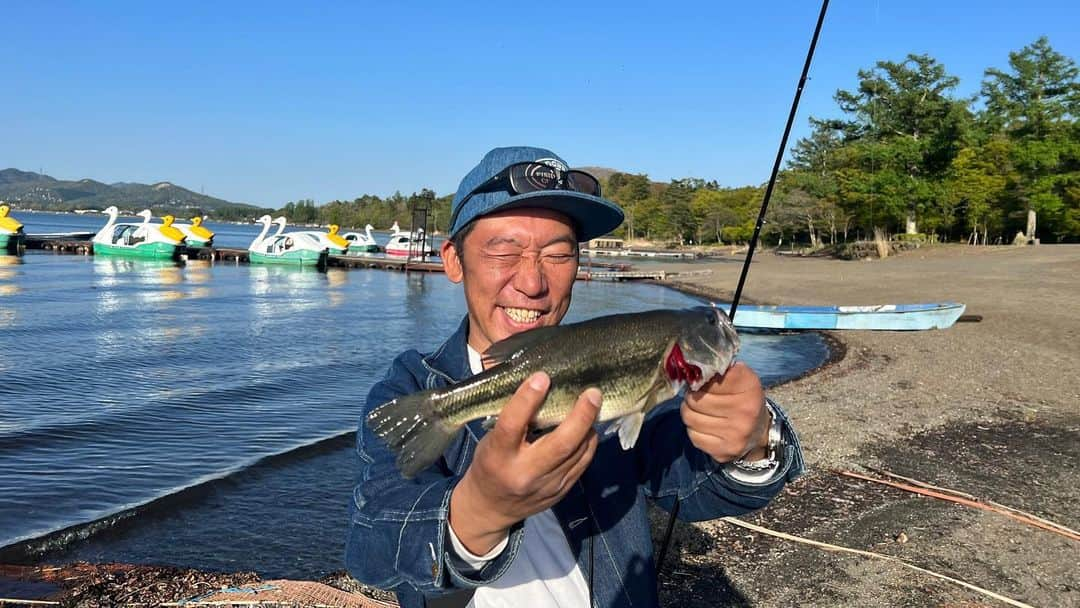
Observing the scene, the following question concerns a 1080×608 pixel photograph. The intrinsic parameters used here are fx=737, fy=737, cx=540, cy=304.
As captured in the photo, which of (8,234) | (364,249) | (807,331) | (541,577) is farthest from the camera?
(364,249)

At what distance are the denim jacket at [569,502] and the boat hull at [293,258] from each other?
63970mm

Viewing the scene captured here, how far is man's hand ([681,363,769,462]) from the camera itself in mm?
2473

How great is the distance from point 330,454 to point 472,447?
11015 mm

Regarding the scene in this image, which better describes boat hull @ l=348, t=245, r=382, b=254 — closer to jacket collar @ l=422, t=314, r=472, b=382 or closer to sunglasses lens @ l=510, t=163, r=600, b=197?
jacket collar @ l=422, t=314, r=472, b=382

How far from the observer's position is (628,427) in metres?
2.56

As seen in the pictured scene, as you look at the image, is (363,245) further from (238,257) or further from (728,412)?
(728,412)

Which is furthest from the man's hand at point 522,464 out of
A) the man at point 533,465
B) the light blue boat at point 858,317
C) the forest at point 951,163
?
the forest at point 951,163

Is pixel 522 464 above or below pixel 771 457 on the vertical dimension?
above

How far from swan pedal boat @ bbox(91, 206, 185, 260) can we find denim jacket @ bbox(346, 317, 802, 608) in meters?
70.1

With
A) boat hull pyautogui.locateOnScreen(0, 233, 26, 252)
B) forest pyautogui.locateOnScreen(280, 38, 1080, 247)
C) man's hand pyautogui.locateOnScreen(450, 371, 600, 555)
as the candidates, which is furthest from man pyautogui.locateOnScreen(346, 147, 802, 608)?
boat hull pyautogui.locateOnScreen(0, 233, 26, 252)

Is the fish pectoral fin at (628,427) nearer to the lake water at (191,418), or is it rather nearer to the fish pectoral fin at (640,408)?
the fish pectoral fin at (640,408)

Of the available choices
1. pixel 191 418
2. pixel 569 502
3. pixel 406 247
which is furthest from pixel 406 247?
pixel 569 502

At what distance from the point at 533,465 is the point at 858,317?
26699 millimetres

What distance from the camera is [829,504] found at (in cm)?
852
